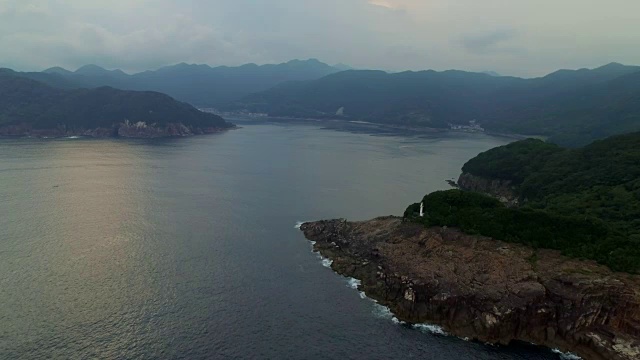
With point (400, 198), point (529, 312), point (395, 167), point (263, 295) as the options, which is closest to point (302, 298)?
point (263, 295)

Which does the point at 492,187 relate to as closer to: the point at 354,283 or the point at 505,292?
the point at 354,283

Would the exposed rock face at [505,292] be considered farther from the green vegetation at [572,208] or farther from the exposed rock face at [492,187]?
the exposed rock face at [492,187]

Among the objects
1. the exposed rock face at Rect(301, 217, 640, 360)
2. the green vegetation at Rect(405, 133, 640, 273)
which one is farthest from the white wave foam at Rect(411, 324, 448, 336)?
the green vegetation at Rect(405, 133, 640, 273)

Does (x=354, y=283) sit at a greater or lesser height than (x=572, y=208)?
lesser

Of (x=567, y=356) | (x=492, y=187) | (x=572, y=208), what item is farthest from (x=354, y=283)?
→ (x=492, y=187)

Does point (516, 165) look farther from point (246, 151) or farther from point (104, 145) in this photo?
point (104, 145)

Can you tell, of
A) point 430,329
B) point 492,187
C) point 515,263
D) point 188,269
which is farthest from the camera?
point 492,187

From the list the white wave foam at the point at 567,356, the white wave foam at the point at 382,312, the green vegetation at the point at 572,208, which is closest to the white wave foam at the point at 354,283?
the white wave foam at the point at 382,312
